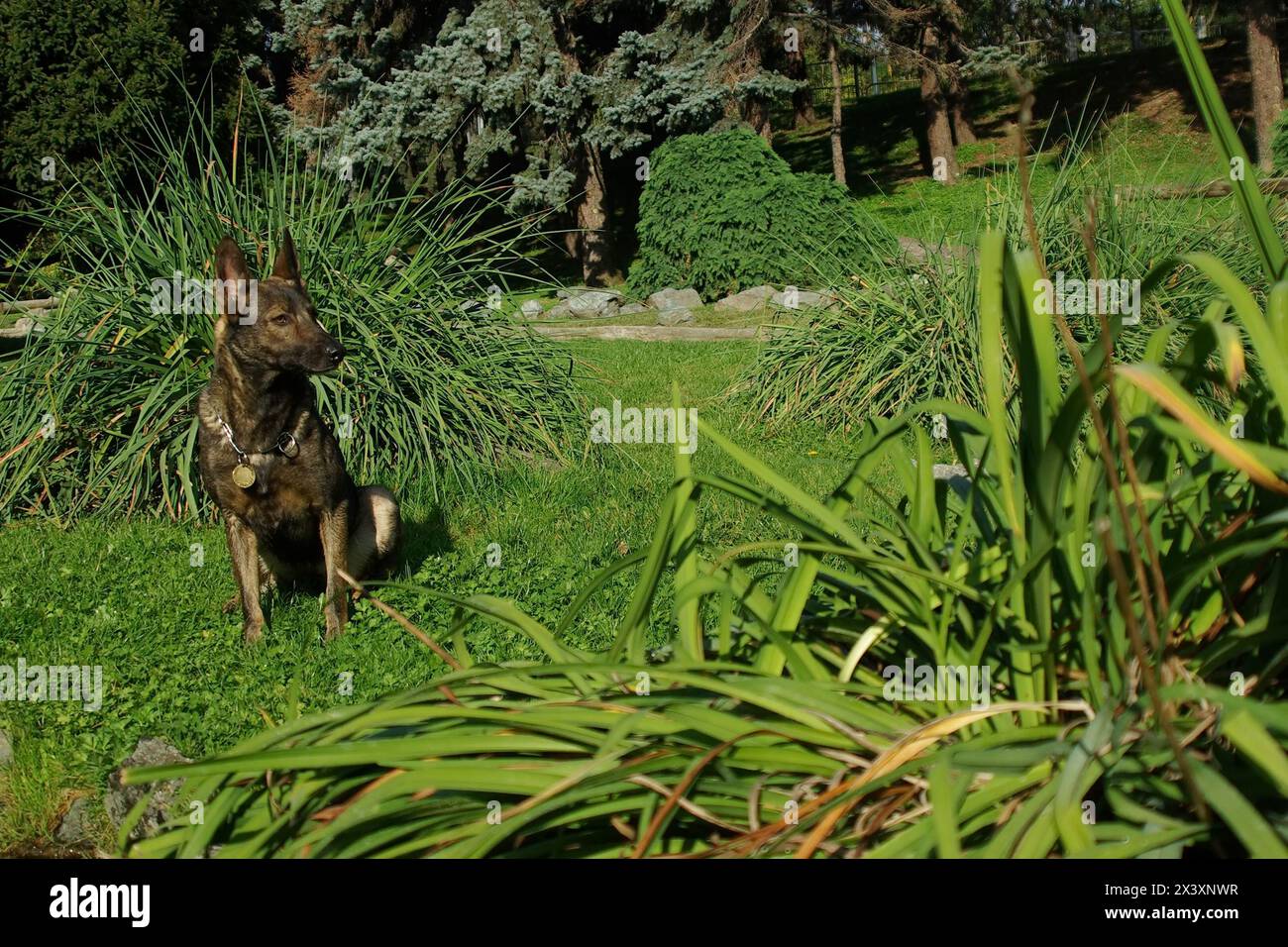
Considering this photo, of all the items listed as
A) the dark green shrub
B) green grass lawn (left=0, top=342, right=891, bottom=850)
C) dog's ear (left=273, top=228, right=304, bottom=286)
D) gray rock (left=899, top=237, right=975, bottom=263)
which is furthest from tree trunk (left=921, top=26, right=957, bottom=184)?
dog's ear (left=273, top=228, right=304, bottom=286)

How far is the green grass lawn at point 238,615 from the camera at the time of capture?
4430mm

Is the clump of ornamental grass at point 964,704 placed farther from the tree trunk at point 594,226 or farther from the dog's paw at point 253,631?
the tree trunk at point 594,226

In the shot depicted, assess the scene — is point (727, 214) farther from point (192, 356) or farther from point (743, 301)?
point (192, 356)

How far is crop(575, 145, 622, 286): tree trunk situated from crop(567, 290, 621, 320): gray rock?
383 cm

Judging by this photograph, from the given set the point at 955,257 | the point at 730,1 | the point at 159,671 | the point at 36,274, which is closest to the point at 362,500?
the point at 159,671

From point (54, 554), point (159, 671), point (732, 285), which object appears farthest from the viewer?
point (732, 285)

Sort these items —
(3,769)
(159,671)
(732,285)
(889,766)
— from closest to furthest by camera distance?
(889,766) < (3,769) < (159,671) < (732,285)

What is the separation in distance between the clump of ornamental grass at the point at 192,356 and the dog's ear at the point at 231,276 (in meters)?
2.09

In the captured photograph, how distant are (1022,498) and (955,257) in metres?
8.42

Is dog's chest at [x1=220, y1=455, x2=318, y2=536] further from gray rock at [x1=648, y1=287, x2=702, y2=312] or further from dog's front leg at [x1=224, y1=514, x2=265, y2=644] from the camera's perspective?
gray rock at [x1=648, y1=287, x2=702, y2=312]

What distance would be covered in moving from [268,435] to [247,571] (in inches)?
25.8

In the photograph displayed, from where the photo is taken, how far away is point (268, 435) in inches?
228

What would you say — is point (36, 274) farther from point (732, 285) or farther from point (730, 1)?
point (730, 1)
